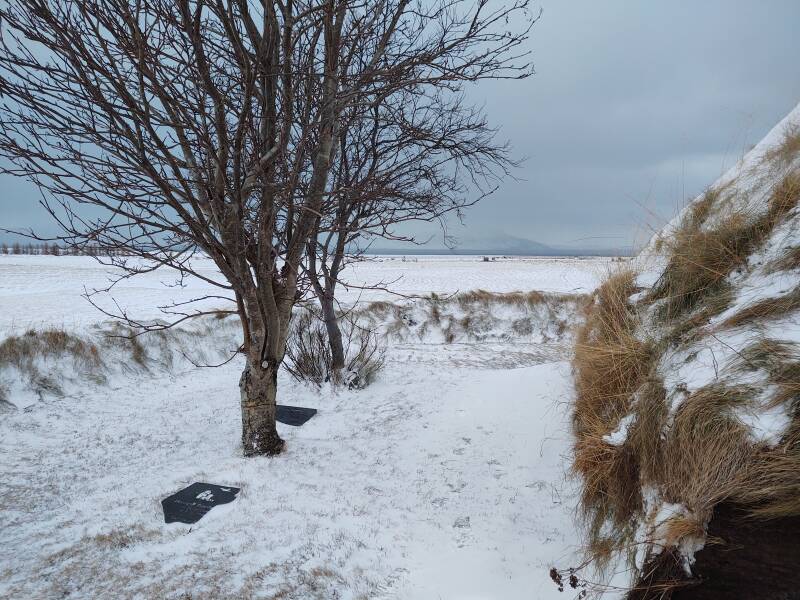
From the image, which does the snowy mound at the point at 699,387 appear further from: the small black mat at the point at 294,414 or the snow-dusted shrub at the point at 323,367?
the snow-dusted shrub at the point at 323,367

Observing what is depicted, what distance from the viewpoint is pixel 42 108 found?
326 cm

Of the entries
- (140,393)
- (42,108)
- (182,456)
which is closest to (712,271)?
(42,108)

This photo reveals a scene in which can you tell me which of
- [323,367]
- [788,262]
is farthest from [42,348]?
[788,262]

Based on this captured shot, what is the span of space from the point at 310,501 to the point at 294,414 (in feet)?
8.22

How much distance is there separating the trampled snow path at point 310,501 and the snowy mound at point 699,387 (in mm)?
688

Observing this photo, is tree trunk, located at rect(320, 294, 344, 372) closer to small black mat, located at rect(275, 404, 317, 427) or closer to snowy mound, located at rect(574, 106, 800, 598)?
small black mat, located at rect(275, 404, 317, 427)

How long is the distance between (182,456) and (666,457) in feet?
16.0

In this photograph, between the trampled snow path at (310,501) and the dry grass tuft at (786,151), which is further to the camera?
the dry grass tuft at (786,151)

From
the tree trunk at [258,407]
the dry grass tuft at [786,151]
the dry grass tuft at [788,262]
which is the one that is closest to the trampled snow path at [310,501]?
the tree trunk at [258,407]

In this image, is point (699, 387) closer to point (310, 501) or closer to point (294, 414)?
point (310, 501)

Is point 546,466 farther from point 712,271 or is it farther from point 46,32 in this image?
A: point 46,32

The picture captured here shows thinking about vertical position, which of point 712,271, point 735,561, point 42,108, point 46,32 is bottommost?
point 735,561

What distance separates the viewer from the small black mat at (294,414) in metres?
6.05

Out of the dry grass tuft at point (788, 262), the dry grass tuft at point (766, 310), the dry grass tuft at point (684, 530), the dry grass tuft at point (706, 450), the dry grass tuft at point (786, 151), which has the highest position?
the dry grass tuft at point (786, 151)
